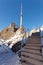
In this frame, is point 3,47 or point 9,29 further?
point 9,29

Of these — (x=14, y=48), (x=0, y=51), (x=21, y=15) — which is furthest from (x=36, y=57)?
(x=21, y=15)

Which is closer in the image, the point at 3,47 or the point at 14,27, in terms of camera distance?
the point at 3,47

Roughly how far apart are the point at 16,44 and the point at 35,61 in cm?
831

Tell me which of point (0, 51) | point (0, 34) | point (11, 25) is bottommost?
point (0, 51)

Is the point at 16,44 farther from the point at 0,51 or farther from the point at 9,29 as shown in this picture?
the point at 9,29

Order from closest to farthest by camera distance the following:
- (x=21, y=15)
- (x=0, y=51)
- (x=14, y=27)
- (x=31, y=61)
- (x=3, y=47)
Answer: (x=31, y=61)
(x=0, y=51)
(x=3, y=47)
(x=21, y=15)
(x=14, y=27)

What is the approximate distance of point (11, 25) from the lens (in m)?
22.8

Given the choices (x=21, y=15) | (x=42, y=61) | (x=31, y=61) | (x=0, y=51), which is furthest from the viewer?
(x=21, y=15)

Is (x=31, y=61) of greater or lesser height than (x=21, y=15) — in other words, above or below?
below

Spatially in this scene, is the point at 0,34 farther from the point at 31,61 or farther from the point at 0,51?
the point at 31,61

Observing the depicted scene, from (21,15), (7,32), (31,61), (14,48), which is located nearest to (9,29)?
(7,32)

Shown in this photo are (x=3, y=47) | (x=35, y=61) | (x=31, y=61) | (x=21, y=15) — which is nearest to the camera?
(x=35, y=61)

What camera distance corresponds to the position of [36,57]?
4.72m

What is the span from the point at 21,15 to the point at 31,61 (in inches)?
427
